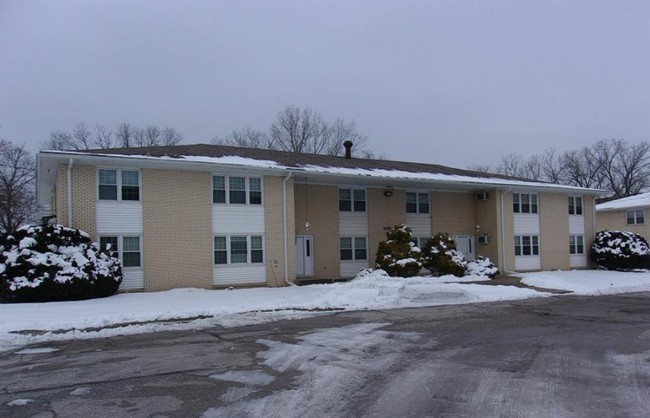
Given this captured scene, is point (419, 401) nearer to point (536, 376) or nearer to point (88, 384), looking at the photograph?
point (536, 376)

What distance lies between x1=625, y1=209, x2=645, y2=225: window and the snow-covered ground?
54.4 ft

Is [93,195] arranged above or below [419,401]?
above

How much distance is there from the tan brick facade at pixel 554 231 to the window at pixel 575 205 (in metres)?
0.42

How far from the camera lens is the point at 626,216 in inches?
1479

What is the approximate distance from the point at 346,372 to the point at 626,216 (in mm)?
36968

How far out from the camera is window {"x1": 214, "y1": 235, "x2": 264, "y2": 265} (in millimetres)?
20141

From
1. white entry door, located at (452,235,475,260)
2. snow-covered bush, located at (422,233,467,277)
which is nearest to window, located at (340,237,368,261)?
snow-covered bush, located at (422,233,467,277)

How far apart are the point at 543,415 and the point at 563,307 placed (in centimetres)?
1057

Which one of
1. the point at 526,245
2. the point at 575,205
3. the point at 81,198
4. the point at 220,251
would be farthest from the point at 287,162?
the point at 575,205

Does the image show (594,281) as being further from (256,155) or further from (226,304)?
(226,304)

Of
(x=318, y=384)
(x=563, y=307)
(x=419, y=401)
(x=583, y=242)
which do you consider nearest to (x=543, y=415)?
(x=419, y=401)

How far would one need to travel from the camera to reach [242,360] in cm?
802

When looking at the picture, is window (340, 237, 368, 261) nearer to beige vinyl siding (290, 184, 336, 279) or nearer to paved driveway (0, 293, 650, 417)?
beige vinyl siding (290, 184, 336, 279)

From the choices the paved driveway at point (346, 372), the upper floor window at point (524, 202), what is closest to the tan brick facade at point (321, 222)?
the upper floor window at point (524, 202)
